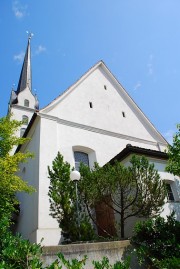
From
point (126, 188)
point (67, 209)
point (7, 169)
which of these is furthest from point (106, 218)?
point (7, 169)

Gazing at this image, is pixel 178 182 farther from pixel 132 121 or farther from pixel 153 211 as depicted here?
pixel 132 121

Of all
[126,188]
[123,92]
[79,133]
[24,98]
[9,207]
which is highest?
[24,98]

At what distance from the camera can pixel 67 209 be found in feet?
29.7

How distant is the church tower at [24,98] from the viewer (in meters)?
34.0

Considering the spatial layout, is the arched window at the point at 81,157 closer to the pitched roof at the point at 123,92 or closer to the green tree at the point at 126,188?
the pitched roof at the point at 123,92

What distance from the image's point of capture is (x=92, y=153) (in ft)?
55.6

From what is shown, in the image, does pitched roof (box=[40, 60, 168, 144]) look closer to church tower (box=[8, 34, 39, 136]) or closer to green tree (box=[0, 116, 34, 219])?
green tree (box=[0, 116, 34, 219])

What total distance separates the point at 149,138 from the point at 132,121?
1.94 meters

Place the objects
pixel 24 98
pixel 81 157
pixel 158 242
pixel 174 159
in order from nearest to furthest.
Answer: pixel 158 242
pixel 174 159
pixel 81 157
pixel 24 98

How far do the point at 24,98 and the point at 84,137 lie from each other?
2216cm

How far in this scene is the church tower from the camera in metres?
34.0

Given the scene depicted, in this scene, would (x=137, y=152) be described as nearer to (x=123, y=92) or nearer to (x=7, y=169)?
(x=7, y=169)

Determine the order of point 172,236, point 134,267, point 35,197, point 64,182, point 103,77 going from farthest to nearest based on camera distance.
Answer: point 103,77 → point 35,197 → point 64,182 → point 172,236 → point 134,267

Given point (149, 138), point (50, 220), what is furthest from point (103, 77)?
point (50, 220)
